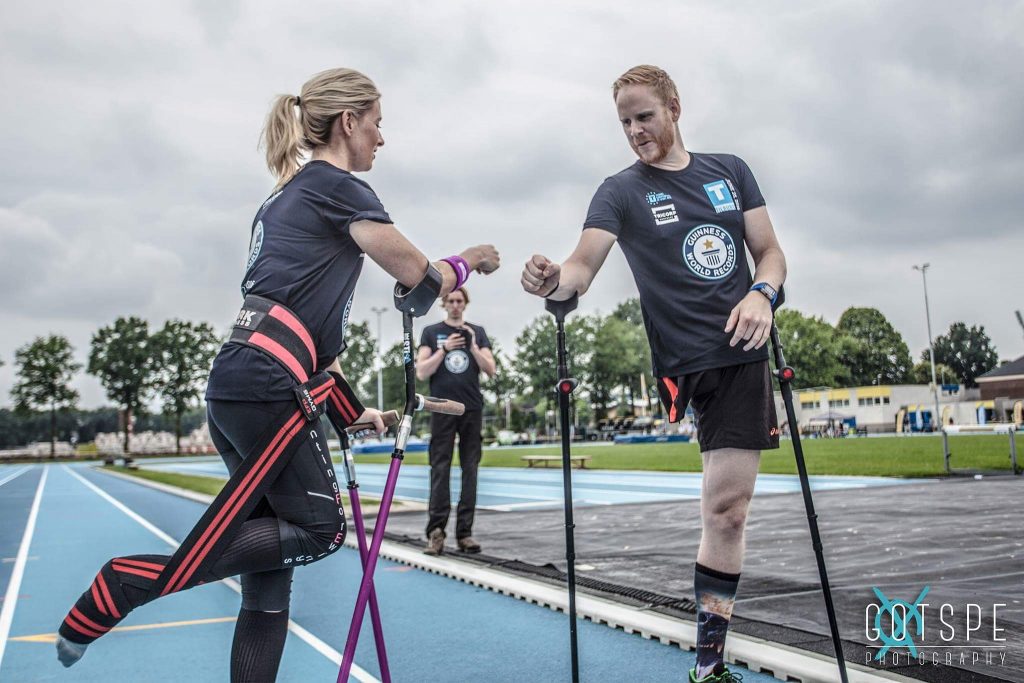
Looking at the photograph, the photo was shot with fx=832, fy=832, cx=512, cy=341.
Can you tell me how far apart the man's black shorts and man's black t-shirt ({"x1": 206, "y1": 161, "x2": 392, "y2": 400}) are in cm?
124

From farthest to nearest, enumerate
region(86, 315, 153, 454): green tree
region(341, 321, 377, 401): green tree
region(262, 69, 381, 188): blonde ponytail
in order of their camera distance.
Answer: region(341, 321, 377, 401): green tree, region(86, 315, 153, 454): green tree, region(262, 69, 381, 188): blonde ponytail

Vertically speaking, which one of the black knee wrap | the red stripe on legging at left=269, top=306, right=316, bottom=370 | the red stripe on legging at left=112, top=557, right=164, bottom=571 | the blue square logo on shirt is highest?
the blue square logo on shirt

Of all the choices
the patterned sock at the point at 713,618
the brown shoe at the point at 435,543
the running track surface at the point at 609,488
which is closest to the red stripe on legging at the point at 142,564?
the patterned sock at the point at 713,618

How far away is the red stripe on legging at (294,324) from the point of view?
91.9 inches

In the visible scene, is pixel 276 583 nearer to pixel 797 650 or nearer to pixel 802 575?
pixel 797 650

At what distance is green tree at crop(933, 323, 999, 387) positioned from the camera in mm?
111375

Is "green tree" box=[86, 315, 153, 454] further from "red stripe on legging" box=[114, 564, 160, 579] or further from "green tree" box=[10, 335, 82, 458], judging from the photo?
"red stripe on legging" box=[114, 564, 160, 579]

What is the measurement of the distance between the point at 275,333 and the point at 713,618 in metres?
1.73

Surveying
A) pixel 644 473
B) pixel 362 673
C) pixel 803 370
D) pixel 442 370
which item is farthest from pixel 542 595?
pixel 803 370

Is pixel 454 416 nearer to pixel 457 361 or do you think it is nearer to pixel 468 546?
pixel 457 361

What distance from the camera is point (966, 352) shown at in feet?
370

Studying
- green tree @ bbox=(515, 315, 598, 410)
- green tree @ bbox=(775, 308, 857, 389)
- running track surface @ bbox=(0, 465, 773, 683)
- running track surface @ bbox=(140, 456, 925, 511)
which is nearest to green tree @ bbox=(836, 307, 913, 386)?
green tree @ bbox=(775, 308, 857, 389)

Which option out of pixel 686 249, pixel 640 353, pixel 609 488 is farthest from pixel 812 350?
pixel 686 249

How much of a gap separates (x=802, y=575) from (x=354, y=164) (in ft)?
12.9
